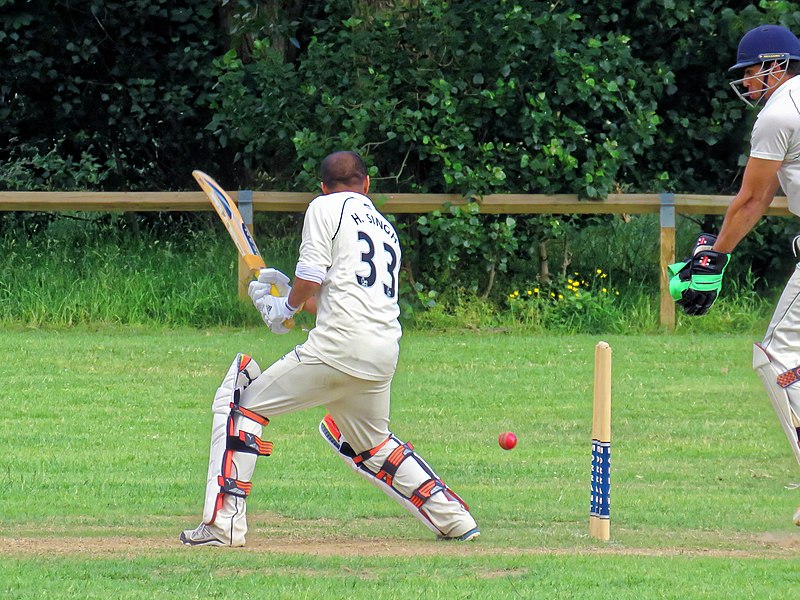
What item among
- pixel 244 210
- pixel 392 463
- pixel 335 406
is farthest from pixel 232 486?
pixel 244 210

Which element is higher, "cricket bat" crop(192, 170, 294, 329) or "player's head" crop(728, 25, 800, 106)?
"player's head" crop(728, 25, 800, 106)

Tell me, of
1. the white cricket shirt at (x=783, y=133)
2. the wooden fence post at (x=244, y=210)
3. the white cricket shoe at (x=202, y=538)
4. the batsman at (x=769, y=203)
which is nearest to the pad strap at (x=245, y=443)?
the white cricket shoe at (x=202, y=538)

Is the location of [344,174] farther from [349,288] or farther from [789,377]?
[789,377]

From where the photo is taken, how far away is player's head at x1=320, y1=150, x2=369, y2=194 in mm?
6688

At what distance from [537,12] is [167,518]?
855cm

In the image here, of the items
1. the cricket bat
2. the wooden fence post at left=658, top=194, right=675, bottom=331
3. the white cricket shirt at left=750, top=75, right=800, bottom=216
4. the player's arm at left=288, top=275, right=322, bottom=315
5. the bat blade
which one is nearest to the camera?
the player's arm at left=288, top=275, right=322, bottom=315

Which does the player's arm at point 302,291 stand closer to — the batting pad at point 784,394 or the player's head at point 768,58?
the batting pad at point 784,394

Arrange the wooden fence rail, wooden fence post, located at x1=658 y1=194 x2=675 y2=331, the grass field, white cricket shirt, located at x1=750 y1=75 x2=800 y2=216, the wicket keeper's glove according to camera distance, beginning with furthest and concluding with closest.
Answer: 1. the wooden fence rail
2. wooden fence post, located at x1=658 y1=194 x2=675 y2=331
3. the wicket keeper's glove
4. white cricket shirt, located at x1=750 y1=75 x2=800 y2=216
5. the grass field

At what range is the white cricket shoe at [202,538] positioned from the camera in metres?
Answer: 6.50

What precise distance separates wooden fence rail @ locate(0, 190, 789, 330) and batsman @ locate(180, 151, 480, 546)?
7396 millimetres

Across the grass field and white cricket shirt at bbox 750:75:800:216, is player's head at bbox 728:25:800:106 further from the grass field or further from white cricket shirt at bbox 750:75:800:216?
the grass field

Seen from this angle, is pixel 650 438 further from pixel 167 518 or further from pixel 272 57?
pixel 272 57

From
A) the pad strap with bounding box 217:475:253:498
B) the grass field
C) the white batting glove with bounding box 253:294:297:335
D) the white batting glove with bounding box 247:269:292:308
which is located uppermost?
the white batting glove with bounding box 247:269:292:308

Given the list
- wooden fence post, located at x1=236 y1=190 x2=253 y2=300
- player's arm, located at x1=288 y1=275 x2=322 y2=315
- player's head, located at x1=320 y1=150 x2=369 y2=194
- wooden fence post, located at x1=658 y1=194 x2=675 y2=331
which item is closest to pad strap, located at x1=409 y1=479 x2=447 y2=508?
player's arm, located at x1=288 y1=275 x2=322 y2=315
